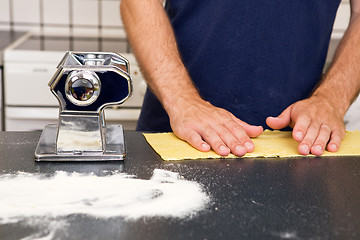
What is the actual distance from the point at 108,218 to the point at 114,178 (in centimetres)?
14

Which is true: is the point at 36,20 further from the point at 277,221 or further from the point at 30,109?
the point at 277,221

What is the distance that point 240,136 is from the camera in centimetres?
80

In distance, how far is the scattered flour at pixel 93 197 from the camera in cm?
50

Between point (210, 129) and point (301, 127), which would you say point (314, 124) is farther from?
point (210, 129)

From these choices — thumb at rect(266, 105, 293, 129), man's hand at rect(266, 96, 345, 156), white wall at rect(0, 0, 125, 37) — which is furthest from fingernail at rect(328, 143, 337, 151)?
white wall at rect(0, 0, 125, 37)

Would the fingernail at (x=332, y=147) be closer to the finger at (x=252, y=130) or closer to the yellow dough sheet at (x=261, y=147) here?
the yellow dough sheet at (x=261, y=147)

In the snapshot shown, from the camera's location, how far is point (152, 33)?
108cm

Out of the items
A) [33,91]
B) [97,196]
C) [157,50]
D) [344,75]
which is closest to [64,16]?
[33,91]

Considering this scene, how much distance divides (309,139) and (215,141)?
17cm

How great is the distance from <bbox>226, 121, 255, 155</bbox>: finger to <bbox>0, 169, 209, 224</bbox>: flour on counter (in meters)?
0.17

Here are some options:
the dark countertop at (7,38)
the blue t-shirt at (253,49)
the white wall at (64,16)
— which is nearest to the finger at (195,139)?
the blue t-shirt at (253,49)

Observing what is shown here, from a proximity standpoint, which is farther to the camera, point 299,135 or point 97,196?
point 299,135

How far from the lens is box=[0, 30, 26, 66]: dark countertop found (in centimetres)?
168

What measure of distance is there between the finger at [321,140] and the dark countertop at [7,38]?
3.94ft
